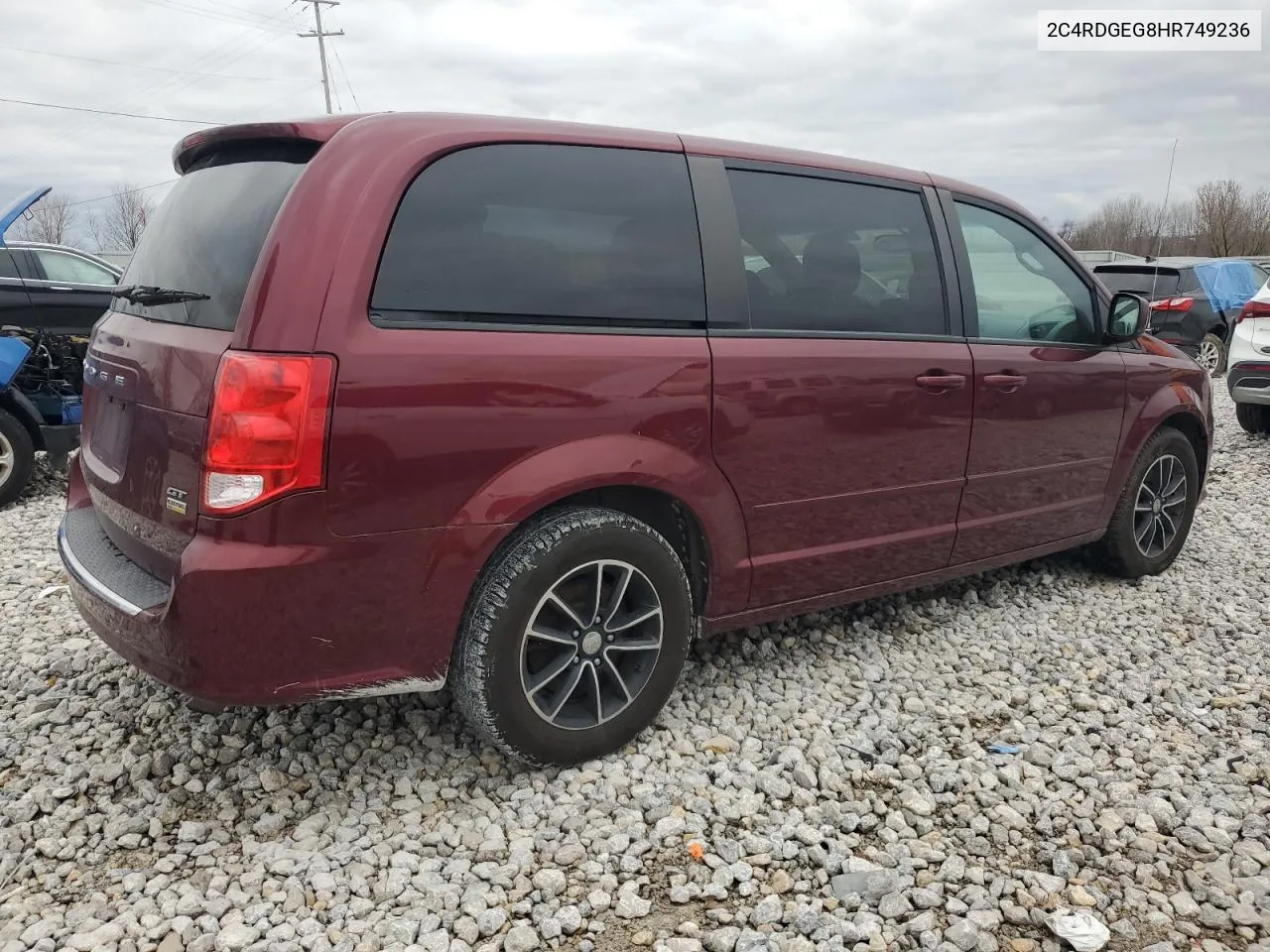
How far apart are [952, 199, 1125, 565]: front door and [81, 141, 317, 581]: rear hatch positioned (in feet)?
8.41

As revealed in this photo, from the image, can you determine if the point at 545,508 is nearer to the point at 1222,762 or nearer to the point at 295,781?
the point at 295,781

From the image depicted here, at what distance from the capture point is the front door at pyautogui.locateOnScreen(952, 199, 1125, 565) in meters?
3.70

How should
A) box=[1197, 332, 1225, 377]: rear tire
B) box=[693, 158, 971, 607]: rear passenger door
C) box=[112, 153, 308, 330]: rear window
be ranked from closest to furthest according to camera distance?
box=[112, 153, 308, 330]: rear window, box=[693, 158, 971, 607]: rear passenger door, box=[1197, 332, 1225, 377]: rear tire

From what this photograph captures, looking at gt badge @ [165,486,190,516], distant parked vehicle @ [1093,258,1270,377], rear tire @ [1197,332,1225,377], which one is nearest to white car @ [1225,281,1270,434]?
distant parked vehicle @ [1093,258,1270,377]

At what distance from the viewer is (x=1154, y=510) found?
471 centimetres

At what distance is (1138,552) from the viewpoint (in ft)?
15.3

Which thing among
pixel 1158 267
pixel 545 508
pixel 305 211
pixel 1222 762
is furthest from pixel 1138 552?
pixel 1158 267

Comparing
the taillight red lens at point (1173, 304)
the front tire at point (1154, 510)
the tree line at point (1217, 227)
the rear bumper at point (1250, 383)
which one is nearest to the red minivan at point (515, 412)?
the front tire at point (1154, 510)

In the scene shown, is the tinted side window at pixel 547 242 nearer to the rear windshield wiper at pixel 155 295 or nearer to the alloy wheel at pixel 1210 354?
the rear windshield wiper at pixel 155 295

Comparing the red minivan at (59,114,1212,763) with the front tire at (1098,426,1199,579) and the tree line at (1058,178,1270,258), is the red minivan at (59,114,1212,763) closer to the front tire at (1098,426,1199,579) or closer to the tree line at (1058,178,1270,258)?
the front tire at (1098,426,1199,579)

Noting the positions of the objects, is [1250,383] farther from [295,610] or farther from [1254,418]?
[295,610]

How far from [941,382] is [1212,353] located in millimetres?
11899

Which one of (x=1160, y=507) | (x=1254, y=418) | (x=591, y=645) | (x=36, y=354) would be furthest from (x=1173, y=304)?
(x=36, y=354)

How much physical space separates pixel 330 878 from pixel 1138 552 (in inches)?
158
